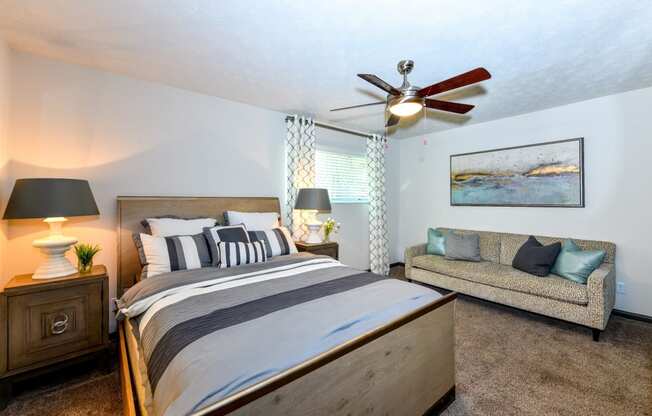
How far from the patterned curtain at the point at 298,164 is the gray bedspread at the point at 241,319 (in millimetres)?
1638

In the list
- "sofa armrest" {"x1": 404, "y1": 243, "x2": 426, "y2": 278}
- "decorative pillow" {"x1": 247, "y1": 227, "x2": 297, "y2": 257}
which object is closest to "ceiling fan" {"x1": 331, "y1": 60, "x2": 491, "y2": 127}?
"decorative pillow" {"x1": 247, "y1": 227, "x2": 297, "y2": 257}

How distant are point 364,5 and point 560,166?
10.9ft

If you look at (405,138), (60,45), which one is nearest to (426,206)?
(405,138)

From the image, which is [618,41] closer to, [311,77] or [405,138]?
[311,77]

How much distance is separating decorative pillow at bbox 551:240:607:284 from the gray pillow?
93cm

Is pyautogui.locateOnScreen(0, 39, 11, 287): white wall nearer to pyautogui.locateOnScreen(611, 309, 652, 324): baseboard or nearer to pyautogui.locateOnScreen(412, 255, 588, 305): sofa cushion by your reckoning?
pyautogui.locateOnScreen(412, 255, 588, 305): sofa cushion

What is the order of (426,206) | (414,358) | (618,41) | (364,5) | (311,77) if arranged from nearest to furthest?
1. (414,358)
2. (364,5)
3. (618,41)
4. (311,77)
5. (426,206)

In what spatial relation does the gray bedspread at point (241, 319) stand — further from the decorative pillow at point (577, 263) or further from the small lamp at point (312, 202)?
the decorative pillow at point (577, 263)

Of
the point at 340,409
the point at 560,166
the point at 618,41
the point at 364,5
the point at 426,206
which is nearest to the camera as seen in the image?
the point at 340,409

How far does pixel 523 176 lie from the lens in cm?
376

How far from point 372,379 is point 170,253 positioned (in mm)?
1817

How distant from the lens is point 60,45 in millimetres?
2145

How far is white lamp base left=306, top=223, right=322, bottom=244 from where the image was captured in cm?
359

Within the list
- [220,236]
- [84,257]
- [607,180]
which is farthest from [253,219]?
[607,180]
